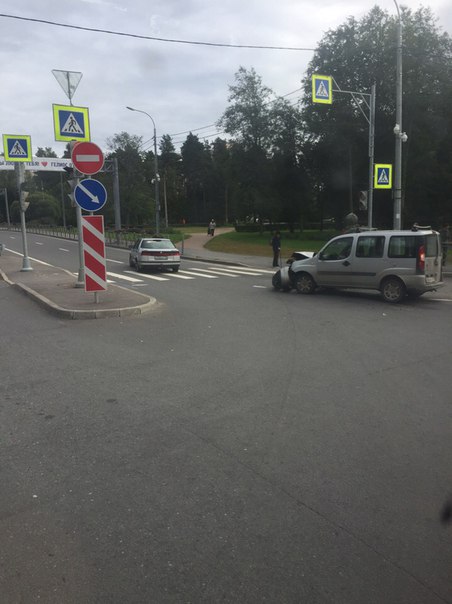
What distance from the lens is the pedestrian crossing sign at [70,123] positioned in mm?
11953

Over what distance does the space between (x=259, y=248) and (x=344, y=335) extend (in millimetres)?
27884

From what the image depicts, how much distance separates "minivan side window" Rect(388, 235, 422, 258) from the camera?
11.8m

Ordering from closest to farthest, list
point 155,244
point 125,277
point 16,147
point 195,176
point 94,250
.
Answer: point 94,250, point 16,147, point 125,277, point 155,244, point 195,176

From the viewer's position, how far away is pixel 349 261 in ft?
42.3

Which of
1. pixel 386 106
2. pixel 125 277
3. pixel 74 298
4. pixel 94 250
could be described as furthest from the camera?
pixel 386 106

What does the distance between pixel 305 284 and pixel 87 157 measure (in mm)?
6781

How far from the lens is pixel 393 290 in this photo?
40.1 ft

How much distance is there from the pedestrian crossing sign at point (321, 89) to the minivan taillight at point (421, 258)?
7.24 metres

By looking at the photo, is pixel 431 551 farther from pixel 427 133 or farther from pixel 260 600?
pixel 427 133

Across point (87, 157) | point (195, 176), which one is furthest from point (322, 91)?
point (195, 176)

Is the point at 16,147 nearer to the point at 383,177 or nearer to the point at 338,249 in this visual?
the point at 338,249

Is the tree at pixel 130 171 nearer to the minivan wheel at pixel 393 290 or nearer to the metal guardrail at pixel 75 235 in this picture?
the metal guardrail at pixel 75 235

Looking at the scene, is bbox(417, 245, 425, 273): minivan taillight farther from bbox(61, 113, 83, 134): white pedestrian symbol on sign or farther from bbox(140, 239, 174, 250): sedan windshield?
bbox(140, 239, 174, 250): sedan windshield

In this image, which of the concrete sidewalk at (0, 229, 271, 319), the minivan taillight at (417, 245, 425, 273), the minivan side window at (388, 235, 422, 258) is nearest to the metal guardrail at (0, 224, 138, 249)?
the concrete sidewalk at (0, 229, 271, 319)
